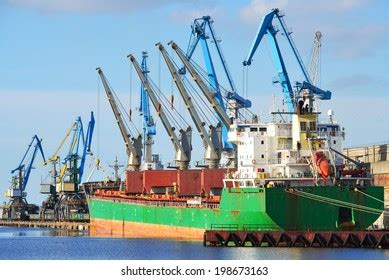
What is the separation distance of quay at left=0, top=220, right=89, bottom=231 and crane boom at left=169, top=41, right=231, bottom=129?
37098 millimetres

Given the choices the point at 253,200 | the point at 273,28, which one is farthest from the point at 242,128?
the point at 273,28

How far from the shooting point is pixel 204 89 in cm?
10794

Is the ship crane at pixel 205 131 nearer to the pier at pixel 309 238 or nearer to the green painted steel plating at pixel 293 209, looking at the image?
the green painted steel plating at pixel 293 209

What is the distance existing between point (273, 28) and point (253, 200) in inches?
1189

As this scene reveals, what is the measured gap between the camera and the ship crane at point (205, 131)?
109500mm

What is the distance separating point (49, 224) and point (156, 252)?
8412 cm

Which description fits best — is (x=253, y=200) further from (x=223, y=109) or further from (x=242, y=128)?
(x=223, y=109)

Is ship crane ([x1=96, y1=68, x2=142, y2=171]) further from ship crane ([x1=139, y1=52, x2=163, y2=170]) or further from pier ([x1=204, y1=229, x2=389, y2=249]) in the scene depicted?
pier ([x1=204, y1=229, x2=389, y2=249])

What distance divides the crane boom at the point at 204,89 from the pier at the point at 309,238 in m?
32.4

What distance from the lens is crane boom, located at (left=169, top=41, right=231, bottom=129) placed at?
10800 cm

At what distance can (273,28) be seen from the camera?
107 meters

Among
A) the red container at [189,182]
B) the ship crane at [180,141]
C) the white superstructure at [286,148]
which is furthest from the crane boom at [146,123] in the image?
the white superstructure at [286,148]

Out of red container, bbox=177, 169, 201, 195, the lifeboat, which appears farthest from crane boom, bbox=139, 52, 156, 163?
the lifeboat

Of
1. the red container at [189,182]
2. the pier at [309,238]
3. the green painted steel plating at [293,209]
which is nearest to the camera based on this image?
the pier at [309,238]
